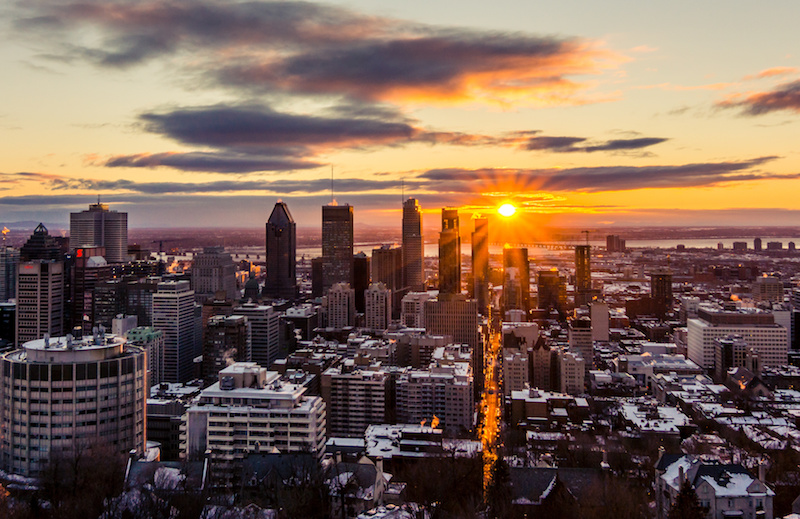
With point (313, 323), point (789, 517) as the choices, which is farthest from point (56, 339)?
point (313, 323)

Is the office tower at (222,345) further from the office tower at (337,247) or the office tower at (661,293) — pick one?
the office tower at (661,293)

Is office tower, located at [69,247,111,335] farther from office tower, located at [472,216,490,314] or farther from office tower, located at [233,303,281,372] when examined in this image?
office tower, located at [472,216,490,314]

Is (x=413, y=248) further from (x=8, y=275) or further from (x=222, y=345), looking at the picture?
(x=222, y=345)

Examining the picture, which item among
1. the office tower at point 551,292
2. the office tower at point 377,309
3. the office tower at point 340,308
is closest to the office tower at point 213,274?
the office tower at point 340,308

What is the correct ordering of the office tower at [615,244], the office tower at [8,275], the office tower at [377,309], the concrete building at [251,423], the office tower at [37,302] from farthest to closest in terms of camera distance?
the office tower at [615,244] < the office tower at [8,275] < the office tower at [377,309] < the office tower at [37,302] < the concrete building at [251,423]

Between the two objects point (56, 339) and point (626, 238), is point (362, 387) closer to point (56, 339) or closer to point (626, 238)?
point (56, 339)

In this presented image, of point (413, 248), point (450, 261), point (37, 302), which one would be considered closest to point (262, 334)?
point (37, 302)

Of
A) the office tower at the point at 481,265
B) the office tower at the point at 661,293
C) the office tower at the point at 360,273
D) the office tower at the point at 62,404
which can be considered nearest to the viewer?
the office tower at the point at 62,404
